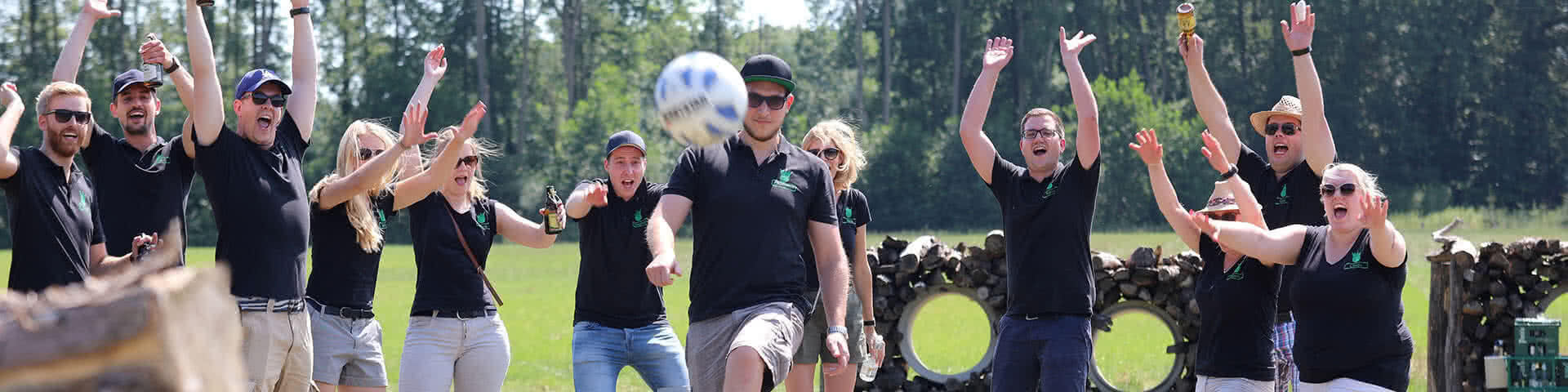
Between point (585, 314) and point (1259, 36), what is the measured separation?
56.9 metres

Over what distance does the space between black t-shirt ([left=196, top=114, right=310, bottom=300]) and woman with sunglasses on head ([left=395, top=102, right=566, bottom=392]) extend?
30.9 inches

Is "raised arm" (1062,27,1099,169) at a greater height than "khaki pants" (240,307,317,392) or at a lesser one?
greater

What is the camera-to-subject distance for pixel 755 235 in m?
5.28

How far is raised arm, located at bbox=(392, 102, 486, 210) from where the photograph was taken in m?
6.04

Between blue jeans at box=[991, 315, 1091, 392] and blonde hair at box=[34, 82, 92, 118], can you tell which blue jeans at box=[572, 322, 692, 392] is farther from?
blonde hair at box=[34, 82, 92, 118]

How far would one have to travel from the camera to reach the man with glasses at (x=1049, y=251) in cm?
620

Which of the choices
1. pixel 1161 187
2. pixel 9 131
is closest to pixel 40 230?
pixel 9 131

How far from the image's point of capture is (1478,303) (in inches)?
364

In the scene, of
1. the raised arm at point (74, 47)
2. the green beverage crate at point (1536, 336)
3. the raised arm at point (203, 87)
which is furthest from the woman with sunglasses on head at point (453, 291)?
the green beverage crate at point (1536, 336)

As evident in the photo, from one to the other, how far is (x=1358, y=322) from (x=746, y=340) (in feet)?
7.79

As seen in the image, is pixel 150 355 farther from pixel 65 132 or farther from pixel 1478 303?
pixel 1478 303

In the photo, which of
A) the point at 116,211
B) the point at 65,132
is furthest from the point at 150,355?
the point at 116,211

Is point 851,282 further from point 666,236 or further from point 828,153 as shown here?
point 666,236

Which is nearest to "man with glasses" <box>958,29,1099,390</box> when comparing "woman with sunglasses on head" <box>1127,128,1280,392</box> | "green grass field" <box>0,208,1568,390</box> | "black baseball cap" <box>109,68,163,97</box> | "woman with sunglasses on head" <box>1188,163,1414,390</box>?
"woman with sunglasses on head" <box>1127,128,1280,392</box>
